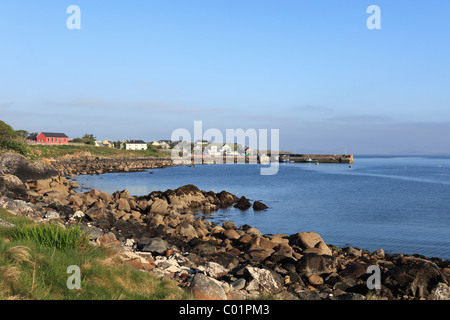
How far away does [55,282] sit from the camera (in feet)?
21.8

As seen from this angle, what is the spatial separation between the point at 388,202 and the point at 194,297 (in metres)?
37.6

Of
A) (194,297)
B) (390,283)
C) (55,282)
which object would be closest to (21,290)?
(55,282)

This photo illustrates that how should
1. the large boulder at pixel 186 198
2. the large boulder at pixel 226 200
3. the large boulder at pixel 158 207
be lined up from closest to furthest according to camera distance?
the large boulder at pixel 158 207 → the large boulder at pixel 186 198 → the large boulder at pixel 226 200

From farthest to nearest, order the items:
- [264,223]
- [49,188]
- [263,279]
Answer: [49,188]
[264,223]
[263,279]

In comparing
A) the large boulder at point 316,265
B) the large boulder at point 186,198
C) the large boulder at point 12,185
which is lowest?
the large boulder at point 186,198

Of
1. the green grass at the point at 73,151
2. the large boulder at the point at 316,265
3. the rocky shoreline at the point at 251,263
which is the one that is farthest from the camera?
the green grass at the point at 73,151

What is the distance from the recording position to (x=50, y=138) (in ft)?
375

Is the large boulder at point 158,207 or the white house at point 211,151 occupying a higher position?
the white house at point 211,151

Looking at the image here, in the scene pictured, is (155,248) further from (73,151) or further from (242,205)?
(73,151)

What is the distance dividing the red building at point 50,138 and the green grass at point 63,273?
11633cm

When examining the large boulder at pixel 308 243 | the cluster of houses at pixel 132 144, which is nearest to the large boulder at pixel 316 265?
the large boulder at pixel 308 243

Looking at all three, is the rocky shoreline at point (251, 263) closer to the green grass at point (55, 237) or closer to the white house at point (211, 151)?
the green grass at point (55, 237)

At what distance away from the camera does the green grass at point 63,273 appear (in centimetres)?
627

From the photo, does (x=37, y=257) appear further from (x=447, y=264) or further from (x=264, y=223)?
(x=264, y=223)
